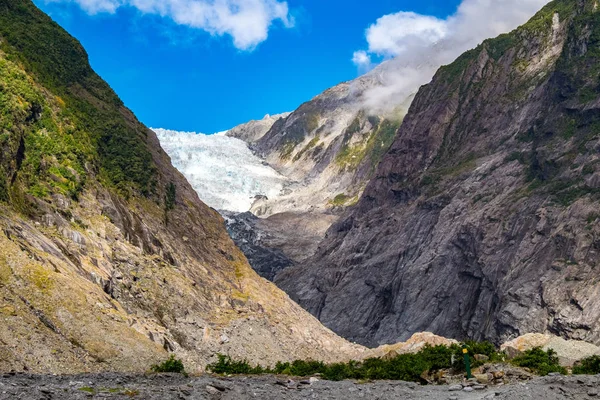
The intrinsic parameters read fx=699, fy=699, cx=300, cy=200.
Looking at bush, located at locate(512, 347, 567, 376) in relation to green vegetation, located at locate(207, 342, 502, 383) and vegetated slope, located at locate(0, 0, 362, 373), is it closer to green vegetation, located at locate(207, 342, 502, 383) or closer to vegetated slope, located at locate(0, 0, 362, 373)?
green vegetation, located at locate(207, 342, 502, 383)

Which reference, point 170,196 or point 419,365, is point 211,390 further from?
point 170,196

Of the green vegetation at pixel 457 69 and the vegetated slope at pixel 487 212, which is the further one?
the green vegetation at pixel 457 69

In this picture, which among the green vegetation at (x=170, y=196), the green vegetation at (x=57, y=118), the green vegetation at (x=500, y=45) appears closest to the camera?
the green vegetation at (x=57, y=118)

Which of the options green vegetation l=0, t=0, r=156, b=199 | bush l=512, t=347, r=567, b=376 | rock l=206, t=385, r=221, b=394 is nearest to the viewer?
rock l=206, t=385, r=221, b=394

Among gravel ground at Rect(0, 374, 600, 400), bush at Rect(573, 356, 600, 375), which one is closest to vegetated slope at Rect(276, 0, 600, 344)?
bush at Rect(573, 356, 600, 375)

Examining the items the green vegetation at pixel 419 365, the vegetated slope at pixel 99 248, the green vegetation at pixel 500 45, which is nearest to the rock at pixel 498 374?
the green vegetation at pixel 419 365

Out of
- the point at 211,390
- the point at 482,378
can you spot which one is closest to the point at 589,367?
the point at 482,378

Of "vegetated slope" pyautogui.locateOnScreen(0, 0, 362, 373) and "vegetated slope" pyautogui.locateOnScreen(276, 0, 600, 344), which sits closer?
"vegetated slope" pyautogui.locateOnScreen(0, 0, 362, 373)

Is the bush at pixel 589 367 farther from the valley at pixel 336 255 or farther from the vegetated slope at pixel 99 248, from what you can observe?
the vegetated slope at pixel 99 248
